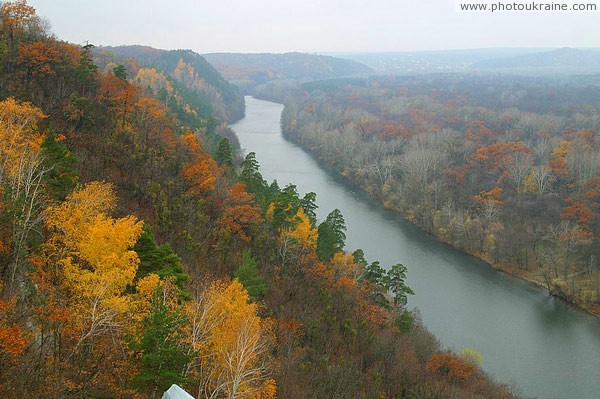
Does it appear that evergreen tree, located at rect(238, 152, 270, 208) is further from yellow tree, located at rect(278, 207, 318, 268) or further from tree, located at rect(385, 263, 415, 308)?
tree, located at rect(385, 263, 415, 308)

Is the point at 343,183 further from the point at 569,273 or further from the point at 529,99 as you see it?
the point at 529,99

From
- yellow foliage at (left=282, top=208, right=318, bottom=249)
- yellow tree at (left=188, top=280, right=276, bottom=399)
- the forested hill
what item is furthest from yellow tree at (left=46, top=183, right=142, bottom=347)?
the forested hill

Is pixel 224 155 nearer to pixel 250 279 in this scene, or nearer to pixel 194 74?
pixel 250 279

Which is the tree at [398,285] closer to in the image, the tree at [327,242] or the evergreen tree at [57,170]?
the tree at [327,242]

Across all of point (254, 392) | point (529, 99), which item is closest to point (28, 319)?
point (254, 392)

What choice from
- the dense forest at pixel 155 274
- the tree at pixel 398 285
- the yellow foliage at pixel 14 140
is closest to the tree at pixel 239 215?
the dense forest at pixel 155 274
